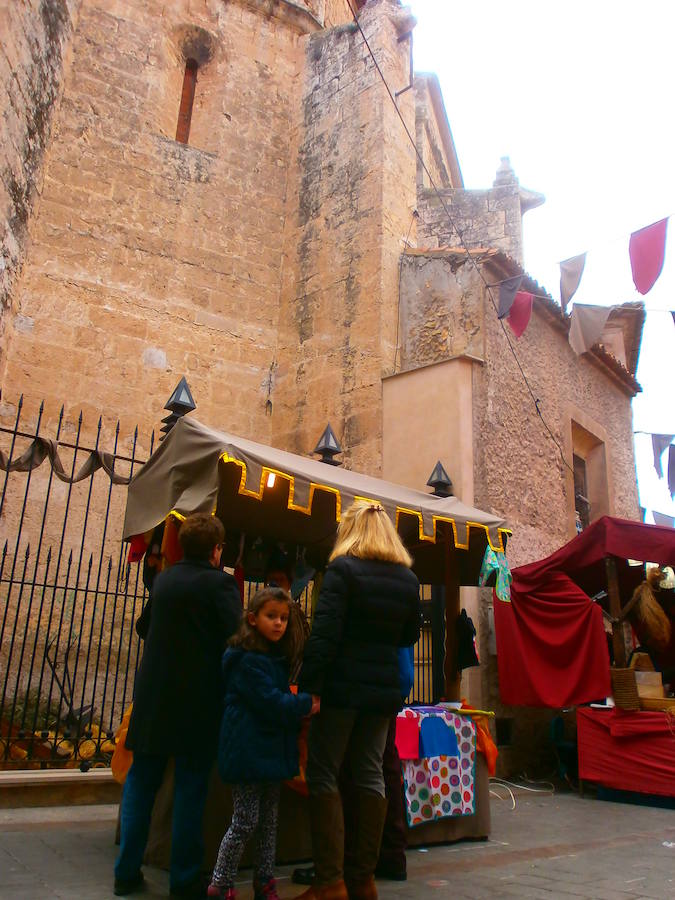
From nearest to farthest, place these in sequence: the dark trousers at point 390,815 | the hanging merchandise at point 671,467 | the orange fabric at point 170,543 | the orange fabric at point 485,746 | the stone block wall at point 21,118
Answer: the dark trousers at point 390,815 < the orange fabric at point 170,543 < the orange fabric at point 485,746 < the stone block wall at point 21,118 < the hanging merchandise at point 671,467

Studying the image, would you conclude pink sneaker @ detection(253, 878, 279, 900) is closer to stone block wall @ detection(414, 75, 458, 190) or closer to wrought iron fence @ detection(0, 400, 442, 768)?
wrought iron fence @ detection(0, 400, 442, 768)

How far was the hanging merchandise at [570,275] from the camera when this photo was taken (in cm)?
786

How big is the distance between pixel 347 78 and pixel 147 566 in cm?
→ 934

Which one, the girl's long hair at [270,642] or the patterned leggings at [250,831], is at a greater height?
the girl's long hair at [270,642]

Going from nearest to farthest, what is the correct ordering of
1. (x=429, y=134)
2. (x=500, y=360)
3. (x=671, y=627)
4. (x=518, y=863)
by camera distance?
1. (x=518, y=863)
2. (x=671, y=627)
3. (x=500, y=360)
4. (x=429, y=134)

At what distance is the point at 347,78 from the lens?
36.6 ft

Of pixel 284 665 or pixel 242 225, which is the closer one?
pixel 284 665

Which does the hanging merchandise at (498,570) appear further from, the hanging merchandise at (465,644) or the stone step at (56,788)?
the stone step at (56,788)

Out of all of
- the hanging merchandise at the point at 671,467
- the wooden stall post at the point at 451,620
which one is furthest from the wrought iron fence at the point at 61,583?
the hanging merchandise at the point at 671,467

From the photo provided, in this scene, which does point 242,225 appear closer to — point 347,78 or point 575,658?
point 347,78

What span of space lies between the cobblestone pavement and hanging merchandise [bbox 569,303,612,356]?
4.88 metres

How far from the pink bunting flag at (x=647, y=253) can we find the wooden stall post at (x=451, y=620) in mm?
3733

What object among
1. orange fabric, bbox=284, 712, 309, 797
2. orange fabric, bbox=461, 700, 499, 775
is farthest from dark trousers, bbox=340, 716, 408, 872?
orange fabric, bbox=461, 700, 499, 775

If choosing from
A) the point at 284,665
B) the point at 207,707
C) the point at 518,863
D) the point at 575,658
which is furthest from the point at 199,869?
the point at 575,658
